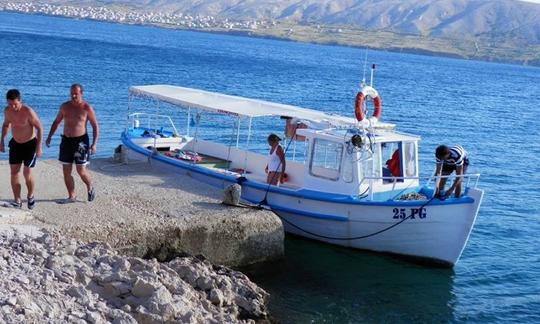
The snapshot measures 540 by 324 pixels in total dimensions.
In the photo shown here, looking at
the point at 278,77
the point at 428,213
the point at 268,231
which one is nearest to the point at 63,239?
the point at 268,231

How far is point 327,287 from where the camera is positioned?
13.3m

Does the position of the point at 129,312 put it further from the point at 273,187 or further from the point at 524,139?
the point at 524,139

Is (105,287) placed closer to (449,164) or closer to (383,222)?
(383,222)

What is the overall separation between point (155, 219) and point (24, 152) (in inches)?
90.2

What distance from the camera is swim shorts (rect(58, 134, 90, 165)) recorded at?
1209 cm

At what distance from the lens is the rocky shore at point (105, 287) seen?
8461mm

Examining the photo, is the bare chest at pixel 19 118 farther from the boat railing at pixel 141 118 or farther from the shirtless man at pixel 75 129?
the boat railing at pixel 141 118

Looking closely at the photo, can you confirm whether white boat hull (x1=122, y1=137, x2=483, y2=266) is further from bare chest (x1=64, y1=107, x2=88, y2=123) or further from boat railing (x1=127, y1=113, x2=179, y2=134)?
boat railing (x1=127, y1=113, x2=179, y2=134)

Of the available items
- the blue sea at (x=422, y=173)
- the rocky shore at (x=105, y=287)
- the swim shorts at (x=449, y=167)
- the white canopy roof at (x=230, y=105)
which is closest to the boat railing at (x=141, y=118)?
the blue sea at (x=422, y=173)

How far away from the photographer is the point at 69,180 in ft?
40.9

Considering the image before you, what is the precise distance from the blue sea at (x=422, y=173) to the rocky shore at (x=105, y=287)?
1370mm

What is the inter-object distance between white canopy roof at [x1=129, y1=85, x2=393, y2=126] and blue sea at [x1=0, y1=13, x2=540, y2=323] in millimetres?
2727

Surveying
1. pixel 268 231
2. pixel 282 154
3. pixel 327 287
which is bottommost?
pixel 327 287

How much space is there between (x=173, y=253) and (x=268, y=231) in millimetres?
1881
